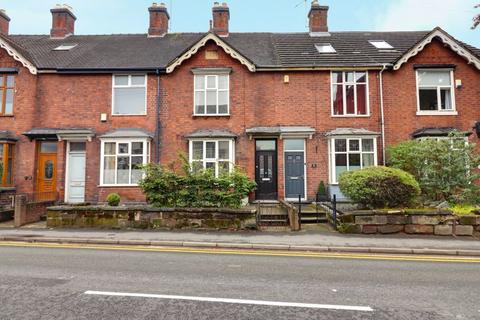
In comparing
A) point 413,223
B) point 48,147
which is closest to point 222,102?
point 48,147

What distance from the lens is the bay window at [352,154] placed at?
15.1 m

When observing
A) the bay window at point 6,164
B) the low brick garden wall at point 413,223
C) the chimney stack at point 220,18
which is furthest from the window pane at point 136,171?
the chimney stack at point 220,18

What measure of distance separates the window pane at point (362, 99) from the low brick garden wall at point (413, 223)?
23.3 feet

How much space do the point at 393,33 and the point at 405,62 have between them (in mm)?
6248

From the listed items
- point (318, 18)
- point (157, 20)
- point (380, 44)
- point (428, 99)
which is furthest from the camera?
point (157, 20)

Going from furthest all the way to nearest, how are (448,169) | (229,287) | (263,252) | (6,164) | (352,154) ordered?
(352,154), (6,164), (448,169), (263,252), (229,287)

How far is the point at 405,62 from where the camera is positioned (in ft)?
50.9

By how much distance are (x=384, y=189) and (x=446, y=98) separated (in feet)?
27.5

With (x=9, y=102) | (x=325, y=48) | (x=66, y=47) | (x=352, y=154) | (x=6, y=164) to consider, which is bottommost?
(x=6, y=164)

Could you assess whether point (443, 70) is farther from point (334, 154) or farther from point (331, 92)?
point (334, 154)

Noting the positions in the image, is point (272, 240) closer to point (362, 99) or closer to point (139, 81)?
point (362, 99)

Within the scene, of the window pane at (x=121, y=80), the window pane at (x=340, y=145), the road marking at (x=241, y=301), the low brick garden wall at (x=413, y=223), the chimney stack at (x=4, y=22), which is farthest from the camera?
the chimney stack at (x=4, y=22)

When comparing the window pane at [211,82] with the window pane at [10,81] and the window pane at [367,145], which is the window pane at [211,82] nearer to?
the window pane at [367,145]

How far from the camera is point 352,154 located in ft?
49.8
